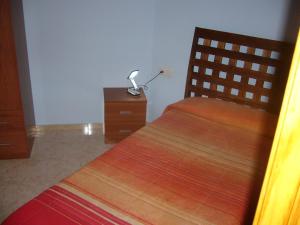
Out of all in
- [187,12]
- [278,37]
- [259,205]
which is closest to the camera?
[259,205]

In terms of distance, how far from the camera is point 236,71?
2984 millimetres

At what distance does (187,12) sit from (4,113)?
77.7 inches

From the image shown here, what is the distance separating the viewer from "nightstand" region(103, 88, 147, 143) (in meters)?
3.34

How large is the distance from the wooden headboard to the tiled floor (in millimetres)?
1217

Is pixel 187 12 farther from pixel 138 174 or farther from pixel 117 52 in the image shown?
pixel 138 174

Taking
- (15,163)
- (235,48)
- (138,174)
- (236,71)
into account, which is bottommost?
(15,163)

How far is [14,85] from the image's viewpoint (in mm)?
2859

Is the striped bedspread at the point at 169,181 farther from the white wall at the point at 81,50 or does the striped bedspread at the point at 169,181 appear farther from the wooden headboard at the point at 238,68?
the white wall at the point at 81,50

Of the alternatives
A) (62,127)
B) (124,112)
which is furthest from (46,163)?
(124,112)

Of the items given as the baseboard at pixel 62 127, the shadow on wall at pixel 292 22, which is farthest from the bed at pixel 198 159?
the baseboard at pixel 62 127

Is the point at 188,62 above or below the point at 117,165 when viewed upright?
above

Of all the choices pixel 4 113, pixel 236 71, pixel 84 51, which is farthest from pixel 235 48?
pixel 4 113

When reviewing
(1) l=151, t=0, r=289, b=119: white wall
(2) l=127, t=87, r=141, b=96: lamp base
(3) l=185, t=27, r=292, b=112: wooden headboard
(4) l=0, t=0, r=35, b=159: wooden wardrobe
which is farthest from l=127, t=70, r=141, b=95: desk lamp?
(4) l=0, t=0, r=35, b=159: wooden wardrobe

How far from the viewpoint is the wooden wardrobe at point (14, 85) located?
2689mm
